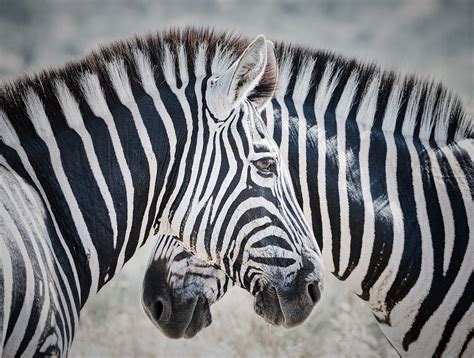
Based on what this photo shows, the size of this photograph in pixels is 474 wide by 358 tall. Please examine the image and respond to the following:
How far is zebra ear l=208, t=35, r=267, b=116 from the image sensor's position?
11.9ft

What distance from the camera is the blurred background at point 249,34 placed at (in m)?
7.47

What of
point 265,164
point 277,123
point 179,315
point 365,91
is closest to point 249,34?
point 365,91

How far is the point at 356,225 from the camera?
4328 millimetres

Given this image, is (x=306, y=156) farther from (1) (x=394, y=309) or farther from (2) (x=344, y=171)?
(1) (x=394, y=309)

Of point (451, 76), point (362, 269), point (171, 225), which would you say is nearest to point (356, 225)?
point (362, 269)

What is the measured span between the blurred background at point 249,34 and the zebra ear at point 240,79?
4.12m

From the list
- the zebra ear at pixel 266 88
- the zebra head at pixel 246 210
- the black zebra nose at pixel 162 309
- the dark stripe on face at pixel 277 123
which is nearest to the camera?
the zebra head at pixel 246 210

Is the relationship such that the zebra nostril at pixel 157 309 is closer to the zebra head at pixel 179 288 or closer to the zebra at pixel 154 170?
the zebra head at pixel 179 288

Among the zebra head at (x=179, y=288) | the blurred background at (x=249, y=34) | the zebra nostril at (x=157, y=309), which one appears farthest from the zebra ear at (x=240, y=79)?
the blurred background at (x=249, y=34)

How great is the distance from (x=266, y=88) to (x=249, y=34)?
54.3ft

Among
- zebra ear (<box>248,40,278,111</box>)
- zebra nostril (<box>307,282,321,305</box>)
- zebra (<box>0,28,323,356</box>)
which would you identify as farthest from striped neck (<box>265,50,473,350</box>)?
zebra nostril (<box>307,282,321,305</box>)

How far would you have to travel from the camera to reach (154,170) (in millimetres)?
3680

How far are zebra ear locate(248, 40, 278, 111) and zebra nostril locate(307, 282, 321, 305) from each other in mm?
1151

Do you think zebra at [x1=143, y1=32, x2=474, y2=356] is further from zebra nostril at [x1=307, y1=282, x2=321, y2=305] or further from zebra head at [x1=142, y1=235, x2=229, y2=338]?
zebra nostril at [x1=307, y1=282, x2=321, y2=305]
